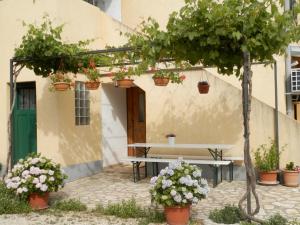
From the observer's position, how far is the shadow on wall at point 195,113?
32.4 ft

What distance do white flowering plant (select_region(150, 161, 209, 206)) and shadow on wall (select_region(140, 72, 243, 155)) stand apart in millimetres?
3915

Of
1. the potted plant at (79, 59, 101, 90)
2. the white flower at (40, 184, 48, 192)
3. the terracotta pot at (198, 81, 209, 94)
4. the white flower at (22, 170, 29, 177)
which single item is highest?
the potted plant at (79, 59, 101, 90)

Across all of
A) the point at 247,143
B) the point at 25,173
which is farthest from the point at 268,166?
the point at 25,173

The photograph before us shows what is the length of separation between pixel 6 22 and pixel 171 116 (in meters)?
5.09

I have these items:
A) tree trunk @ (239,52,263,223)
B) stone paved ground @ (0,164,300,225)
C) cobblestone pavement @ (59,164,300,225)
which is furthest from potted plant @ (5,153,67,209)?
tree trunk @ (239,52,263,223)

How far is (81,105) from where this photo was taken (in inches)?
424

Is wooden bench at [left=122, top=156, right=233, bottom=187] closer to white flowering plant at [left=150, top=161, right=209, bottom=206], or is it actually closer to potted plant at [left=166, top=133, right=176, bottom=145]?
potted plant at [left=166, top=133, right=176, bottom=145]

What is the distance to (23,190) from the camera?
22.8 feet

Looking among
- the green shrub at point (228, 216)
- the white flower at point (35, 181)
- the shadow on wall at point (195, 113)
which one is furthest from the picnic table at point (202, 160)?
the white flower at point (35, 181)

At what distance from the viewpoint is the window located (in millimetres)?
10562

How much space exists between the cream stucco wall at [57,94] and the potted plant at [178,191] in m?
4.38

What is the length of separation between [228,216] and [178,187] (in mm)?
881

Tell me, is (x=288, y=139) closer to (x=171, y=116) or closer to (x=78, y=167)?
(x=171, y=116)

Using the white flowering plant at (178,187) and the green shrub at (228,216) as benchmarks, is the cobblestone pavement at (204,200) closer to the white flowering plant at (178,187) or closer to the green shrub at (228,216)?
the green shrub at (228,216)
